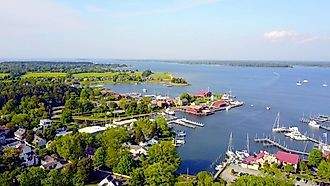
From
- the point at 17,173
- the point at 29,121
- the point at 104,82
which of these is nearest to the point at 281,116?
the point at 29,121

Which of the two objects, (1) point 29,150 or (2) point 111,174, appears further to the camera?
(1) point 29,150

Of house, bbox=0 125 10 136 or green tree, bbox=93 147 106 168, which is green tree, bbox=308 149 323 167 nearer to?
green tree, bbox=93 147 106 168

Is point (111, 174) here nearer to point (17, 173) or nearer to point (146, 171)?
point (146, 171)

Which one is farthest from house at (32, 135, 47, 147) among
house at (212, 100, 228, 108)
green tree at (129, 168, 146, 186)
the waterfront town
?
house at (212, 100, 228, 108)

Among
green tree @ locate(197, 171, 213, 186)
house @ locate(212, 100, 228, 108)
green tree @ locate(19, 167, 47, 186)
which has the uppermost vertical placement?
green tree @ locate(19, 167, 47, 186)

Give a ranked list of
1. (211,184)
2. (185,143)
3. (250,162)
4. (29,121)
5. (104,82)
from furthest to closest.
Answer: (104,82) < (29,121) < (185,143) < (250,162) < (211,184)

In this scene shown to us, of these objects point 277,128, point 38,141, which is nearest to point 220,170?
point 38,141

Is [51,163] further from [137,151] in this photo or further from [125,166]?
[137,151]
